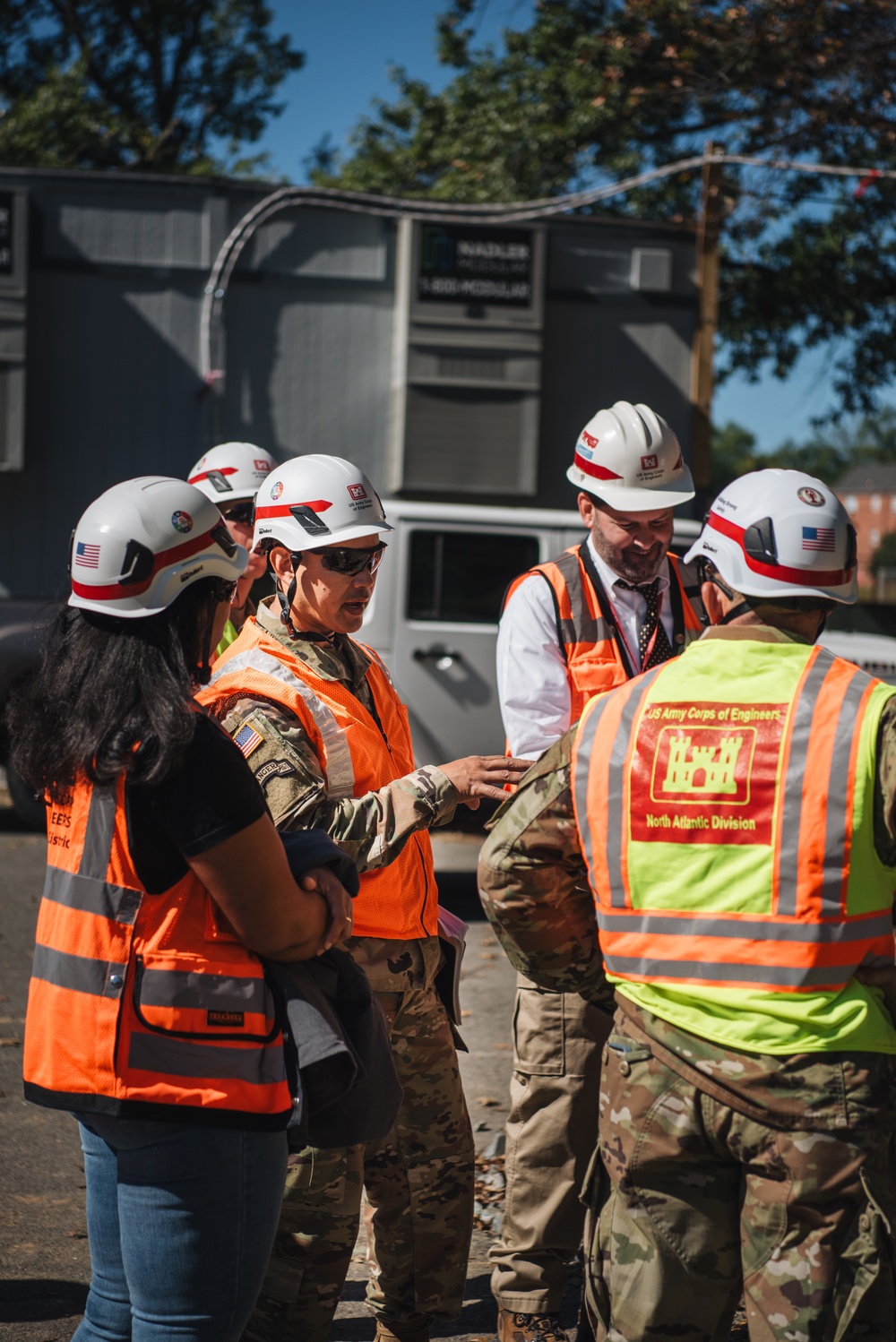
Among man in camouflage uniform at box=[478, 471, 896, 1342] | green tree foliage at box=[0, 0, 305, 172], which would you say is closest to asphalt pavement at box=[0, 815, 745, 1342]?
man in camouflage uniform at box=[478, 471, 896, 1342]

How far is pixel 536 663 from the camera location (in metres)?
3.44

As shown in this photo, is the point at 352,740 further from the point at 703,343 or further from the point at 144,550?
the point at 703,343

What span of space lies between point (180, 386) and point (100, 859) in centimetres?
963

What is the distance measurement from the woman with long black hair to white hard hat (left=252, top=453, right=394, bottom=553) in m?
0.80

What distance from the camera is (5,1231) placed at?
391 centimetres

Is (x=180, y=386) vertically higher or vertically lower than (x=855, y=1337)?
higher

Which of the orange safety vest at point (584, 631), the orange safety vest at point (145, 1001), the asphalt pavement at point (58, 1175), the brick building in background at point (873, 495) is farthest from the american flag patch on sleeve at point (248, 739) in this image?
the brick building in background at point (873, 495)

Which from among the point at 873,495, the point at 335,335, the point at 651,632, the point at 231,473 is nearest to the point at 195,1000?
the point at 651,632

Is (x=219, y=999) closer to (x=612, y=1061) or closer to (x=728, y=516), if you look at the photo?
(x=612, y=1061)

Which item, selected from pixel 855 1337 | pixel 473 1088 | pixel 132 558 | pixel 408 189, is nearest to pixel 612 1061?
pixel 855 1337

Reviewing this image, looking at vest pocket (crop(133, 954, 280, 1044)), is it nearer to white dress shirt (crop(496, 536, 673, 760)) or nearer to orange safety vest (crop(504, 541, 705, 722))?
white dress shirt (crop(496, 536, 673, 760))

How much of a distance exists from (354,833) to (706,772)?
2.73 ft

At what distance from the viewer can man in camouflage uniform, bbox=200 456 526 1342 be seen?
2.71 metres

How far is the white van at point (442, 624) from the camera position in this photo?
8.30 m
